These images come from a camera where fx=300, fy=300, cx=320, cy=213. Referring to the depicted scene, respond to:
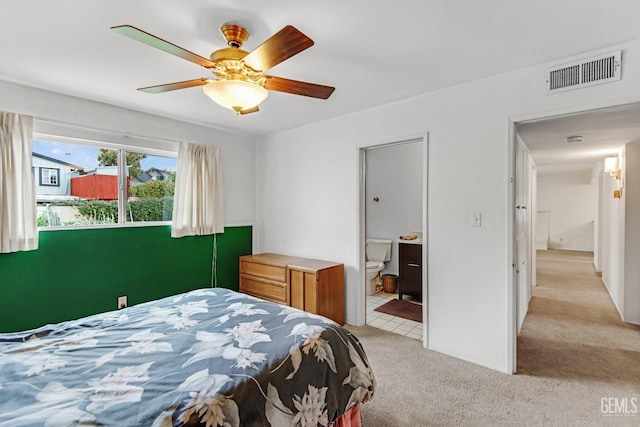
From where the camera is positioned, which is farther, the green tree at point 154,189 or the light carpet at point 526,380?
the green tree at point 154,189

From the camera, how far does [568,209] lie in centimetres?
849

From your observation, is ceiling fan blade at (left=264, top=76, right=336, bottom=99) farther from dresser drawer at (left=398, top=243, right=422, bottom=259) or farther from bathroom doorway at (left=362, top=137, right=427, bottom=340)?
dresser drawer at (left=398, top=243, right=422, bottom=259)

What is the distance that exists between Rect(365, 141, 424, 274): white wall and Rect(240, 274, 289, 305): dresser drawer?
2013 mm

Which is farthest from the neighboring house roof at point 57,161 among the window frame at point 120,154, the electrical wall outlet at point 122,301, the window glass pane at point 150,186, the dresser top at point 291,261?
the dresser top at point 291,261

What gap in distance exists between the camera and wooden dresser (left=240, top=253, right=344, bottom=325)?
3148mm

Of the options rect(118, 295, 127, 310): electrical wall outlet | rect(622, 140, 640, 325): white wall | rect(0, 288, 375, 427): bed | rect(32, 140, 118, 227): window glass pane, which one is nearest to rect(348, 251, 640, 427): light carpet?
rect(622, 140, 640, 325): white wall

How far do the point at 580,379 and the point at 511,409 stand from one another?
818 mm

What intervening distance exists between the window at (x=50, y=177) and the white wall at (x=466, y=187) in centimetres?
271

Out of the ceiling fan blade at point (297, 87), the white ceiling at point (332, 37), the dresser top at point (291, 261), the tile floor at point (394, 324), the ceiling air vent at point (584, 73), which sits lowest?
the tile floor at point (394, 324)

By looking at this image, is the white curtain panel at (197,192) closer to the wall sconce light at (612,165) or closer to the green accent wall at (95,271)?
the green accent wall at (95,271)

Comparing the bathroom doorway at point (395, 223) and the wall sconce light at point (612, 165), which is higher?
the wall sconce light at point (612, 165)

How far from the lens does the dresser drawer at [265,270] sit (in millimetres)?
3404

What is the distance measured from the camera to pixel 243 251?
4180mm

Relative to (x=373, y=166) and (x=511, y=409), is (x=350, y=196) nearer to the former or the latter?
(x=373, y=166)
